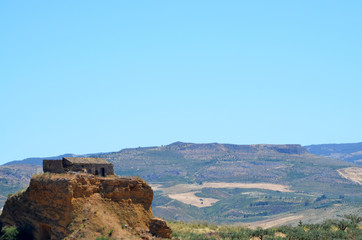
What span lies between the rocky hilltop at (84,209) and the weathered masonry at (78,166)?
101cm

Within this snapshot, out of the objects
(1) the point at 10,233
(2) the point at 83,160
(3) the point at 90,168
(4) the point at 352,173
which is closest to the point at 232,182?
(4) the point at 352,173

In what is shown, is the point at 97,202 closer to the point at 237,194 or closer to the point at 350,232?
the point at 350,232

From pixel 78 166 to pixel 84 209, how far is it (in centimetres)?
397

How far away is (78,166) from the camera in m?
35.9

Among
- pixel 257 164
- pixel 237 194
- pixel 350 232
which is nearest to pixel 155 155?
pixel 257 164

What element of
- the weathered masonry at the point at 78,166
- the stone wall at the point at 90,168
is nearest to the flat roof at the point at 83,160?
the weathered masonry at the point at 78,166

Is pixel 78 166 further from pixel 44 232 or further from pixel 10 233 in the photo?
pixel 10 233

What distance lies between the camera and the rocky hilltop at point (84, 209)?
32406mm

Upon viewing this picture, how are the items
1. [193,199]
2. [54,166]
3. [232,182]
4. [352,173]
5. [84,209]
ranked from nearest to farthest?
1. [84,209]
2. [54,166]
3. [193,199]
4. [232,182]
5. [352,173]

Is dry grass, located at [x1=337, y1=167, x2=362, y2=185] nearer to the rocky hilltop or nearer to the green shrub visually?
the rocky hilltop

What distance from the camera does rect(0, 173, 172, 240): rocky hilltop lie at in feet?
Result: 106

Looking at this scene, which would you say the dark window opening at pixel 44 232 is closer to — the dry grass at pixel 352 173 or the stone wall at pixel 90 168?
the stone wall at pixel 90 168

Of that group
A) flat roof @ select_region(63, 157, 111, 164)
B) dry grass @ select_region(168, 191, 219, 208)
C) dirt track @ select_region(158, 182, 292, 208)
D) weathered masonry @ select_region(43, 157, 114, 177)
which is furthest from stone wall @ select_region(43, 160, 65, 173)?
dirt track @ select_region(158, 182, 292, 208)

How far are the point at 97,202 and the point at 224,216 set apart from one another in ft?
283
